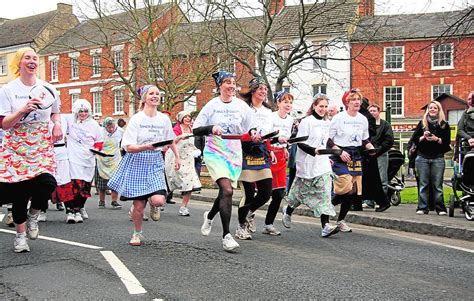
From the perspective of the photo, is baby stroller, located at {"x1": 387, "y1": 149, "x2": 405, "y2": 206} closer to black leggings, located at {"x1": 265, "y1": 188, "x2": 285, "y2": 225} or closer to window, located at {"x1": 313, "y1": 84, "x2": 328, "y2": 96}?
black leggings, located at {"x1": 265, "y1": 188, "x2": 285, "y2": 225}

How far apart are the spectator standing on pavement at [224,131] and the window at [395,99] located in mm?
36347

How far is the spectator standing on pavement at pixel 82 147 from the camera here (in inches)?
416

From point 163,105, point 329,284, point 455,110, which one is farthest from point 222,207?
point 455,110

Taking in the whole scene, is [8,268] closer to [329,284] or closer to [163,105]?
[329,284]

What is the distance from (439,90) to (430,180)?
32338 mm

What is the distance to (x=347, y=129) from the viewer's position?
880 cm

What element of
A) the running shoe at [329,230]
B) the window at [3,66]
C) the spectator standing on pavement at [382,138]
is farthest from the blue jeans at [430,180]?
the window at [3,66]

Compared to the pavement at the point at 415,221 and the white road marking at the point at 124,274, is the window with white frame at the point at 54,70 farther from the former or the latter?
the white road marking at the point at 124,274

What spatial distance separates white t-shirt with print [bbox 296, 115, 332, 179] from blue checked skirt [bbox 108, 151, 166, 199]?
228cm

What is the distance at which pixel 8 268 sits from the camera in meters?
6.00

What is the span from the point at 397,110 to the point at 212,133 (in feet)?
122

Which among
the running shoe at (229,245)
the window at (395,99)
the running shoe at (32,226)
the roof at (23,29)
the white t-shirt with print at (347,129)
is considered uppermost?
the roof at (23,29)

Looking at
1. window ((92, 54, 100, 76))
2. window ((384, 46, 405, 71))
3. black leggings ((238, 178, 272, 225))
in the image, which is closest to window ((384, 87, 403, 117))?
window ((384, 46, 405, 71))

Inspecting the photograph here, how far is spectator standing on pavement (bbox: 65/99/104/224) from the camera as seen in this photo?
10570 millimetres
